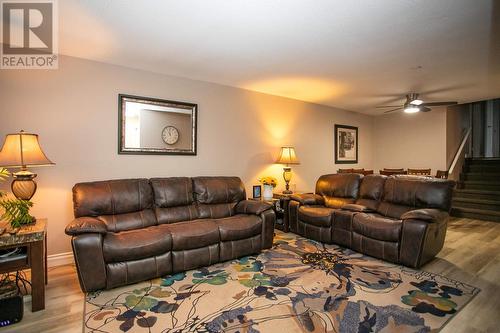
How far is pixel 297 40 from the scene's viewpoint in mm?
2723

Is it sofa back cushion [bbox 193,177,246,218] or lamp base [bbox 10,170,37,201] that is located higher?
lamp base [bbox 10,170,37,201]

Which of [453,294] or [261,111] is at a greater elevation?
[261,111]

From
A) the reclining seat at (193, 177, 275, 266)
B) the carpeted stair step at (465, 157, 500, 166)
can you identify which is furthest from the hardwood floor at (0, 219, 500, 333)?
the carpeted stair step at (465, 157, 500, 166)

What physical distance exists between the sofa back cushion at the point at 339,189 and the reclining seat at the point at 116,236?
9.29 feet

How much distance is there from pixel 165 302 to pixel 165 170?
6.64ft

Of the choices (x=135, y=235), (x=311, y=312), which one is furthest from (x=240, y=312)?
(x=135, y=235)

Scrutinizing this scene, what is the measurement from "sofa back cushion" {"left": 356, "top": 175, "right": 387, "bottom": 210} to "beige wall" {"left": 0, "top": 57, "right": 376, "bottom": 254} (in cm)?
163

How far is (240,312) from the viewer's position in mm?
2115

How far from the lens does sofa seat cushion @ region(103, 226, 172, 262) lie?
8.05 feet

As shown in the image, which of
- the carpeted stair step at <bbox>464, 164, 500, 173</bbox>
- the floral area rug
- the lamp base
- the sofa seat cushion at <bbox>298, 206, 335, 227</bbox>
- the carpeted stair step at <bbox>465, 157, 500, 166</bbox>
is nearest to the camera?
the floral area rug

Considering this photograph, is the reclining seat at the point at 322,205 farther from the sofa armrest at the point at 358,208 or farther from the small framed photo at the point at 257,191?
the small framed photo at the point at 257,191

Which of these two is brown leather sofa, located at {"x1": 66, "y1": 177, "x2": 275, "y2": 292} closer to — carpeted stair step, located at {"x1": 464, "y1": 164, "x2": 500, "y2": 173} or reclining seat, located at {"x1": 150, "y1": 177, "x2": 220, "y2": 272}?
reclining seat, located at {"x1": 150, "y1": 177, "x2": 220, "y2": 272}

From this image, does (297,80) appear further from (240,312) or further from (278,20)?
(240,312)
